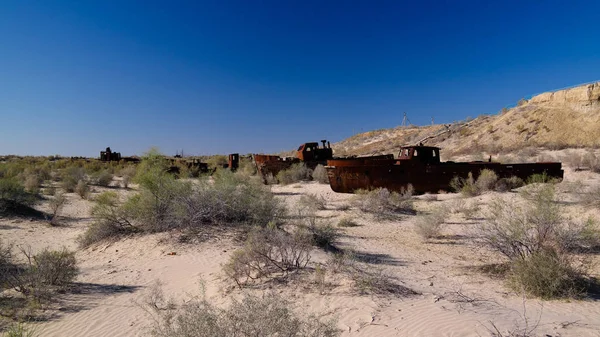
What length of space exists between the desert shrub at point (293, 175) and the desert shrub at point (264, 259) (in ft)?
42.9

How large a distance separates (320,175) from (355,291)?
14.4 metres

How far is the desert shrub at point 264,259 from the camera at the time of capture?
5.23 metres

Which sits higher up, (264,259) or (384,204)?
(384,204)

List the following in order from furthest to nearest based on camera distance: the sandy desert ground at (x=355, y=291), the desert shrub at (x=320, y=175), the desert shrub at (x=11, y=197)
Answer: the desert shrub at (x=320, y=175) < the desert shrub at (x=11, y=197) < the sandy desert ground at (x=355, y=291)

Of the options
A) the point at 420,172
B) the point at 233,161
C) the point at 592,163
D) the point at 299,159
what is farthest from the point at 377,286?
the point at 233,161

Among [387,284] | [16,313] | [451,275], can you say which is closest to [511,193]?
[451,275]

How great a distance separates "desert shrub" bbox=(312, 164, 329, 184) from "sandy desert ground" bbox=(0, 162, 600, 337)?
360 inches

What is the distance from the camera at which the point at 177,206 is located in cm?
820

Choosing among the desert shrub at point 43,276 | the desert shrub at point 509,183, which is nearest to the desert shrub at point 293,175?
the desert shrub at point 509,183

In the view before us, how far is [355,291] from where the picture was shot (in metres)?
4.50

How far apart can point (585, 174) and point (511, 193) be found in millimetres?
6383

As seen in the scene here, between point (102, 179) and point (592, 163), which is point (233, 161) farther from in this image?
Result: point (592, 163)

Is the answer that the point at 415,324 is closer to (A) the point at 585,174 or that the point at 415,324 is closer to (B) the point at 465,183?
(B) the point at 465,183

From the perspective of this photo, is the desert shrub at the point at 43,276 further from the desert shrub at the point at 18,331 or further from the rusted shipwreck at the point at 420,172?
the rusted shipwreck at the point at 420,172
